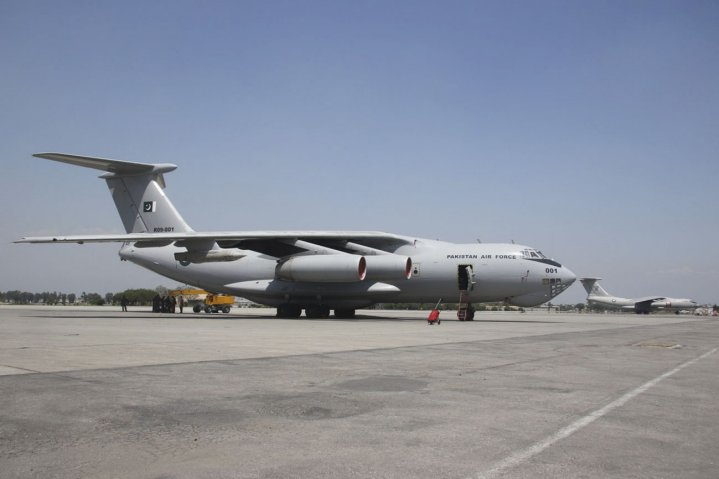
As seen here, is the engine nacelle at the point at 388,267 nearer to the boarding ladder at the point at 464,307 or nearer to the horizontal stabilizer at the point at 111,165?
the boarding ladder at the point at 464,307

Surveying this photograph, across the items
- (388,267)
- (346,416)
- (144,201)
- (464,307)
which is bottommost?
(346,416)

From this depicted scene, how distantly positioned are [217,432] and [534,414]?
2.74 m

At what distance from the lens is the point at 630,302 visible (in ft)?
241

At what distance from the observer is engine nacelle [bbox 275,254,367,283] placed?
24250 millimetres

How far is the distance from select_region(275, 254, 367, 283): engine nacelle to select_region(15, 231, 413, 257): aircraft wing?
1.18m

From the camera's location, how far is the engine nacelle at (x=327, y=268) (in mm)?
24250

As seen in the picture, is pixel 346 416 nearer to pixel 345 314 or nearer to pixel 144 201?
pixel 345 314

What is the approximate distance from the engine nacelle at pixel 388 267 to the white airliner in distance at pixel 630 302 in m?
55.4

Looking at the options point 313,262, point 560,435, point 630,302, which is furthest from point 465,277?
point 630,302

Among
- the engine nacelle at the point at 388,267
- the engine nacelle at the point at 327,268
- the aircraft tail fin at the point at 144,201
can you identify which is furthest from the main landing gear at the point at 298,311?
the aircraft tail fin at the point at 144,201

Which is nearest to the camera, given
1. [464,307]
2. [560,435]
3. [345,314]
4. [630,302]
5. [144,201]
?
[560,435]

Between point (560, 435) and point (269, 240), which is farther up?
point (269, 240)

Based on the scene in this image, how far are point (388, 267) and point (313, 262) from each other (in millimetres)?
3038

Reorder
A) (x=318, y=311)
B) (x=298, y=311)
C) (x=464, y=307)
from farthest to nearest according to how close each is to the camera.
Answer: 1. (x=298, y=311)
2. (x=318, y=311)
3. (x=464, y=307)
